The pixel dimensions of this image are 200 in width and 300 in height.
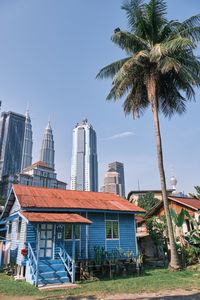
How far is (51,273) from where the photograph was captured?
469 inches

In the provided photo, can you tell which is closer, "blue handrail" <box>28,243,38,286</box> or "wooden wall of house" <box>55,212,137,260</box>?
"blue handrail" <box>28,243,38,286</box>

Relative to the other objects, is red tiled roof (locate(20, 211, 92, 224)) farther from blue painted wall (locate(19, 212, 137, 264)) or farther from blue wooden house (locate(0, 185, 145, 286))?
blue painted wall (locate(19, 212, 137, 264))

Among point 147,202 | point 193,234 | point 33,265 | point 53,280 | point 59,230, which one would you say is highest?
point 147,202

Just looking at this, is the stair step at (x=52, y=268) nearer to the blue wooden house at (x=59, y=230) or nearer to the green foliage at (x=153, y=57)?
the blue wooden house at (x=59, y=230)

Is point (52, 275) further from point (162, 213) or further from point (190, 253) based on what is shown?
point (162, 213)

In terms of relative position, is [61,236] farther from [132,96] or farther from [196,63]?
[196,63]

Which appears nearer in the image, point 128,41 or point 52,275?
point 52,275

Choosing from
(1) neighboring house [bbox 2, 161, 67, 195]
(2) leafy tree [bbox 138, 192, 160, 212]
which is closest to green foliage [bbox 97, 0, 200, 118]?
(2) leafy tree [bbox 138, 192, 160, 212]

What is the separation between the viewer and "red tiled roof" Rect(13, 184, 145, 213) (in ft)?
49.1

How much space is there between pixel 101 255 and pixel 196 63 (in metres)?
15.5

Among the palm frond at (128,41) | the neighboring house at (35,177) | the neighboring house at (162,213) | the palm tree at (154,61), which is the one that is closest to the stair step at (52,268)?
the palm tree at (154,61)

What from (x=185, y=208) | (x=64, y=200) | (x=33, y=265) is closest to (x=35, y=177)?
(x=185, y=208)

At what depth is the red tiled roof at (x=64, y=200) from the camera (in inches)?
589

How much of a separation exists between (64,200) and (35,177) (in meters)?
109
